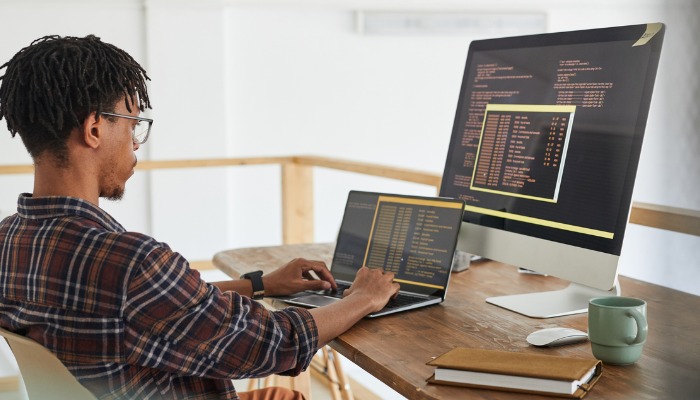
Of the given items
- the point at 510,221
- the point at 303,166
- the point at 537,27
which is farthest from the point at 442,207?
the point at 537,27

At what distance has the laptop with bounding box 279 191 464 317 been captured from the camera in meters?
1.33

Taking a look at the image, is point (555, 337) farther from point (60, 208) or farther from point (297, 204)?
point (297, 204)

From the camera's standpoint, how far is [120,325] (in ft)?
2.95

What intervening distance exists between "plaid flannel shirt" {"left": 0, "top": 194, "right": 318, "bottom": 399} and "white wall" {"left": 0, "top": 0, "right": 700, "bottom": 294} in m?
4.46

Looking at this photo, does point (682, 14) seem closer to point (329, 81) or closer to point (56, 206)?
point (56, 206)

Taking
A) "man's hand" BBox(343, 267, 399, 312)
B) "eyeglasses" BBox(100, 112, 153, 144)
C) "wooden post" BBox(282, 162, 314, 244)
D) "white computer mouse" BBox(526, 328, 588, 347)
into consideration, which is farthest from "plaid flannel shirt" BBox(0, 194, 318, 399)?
"wooden post" BBox(282, 162, 314, 244)

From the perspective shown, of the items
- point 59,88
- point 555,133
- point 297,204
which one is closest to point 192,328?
point 59,88

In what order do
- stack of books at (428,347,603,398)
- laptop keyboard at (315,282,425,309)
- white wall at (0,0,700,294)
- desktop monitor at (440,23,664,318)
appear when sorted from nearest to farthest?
1. stack of books at (428,347,603,398)
2. desktop monitor at (440,23,664,318)
3. laptop keyboard at (315,282,425,309)
4. white wall at (0,0,700,294)

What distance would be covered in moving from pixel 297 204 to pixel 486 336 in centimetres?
259

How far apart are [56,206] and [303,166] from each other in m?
2.73

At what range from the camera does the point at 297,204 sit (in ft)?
12.0

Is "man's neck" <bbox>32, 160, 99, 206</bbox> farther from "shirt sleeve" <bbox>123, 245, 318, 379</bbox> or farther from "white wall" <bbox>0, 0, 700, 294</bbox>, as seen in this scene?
"white wall" <bbox>0, 0, 700, 294</bbox>

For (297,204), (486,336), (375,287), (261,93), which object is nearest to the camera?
(486,336)

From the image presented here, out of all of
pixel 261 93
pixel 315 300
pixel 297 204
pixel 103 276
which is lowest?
pixel 297 204
